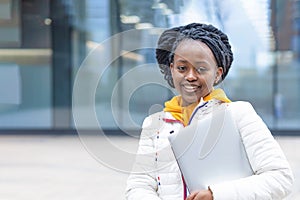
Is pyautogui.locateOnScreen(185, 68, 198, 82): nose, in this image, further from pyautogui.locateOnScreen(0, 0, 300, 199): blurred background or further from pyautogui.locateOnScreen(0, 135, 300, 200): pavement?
pyautogui.locateOnScreen(0, 0, 300, 199): blurred background

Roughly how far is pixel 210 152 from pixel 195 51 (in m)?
0.28

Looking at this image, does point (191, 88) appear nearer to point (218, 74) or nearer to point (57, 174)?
point (218, 74)

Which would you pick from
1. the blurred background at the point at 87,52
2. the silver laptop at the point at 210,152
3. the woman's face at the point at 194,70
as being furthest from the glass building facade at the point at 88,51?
the silver laptop at the point at 210,152

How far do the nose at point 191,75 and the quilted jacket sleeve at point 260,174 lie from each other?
18 centimetres

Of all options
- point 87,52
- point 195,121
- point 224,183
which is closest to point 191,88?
point 195,121

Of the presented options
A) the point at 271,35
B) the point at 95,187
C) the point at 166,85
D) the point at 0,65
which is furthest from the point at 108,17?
the point at 166,85

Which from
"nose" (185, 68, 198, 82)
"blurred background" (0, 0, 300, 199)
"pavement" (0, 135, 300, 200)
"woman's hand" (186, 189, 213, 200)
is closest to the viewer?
"woman's hand" (186, 189, 213, 200)

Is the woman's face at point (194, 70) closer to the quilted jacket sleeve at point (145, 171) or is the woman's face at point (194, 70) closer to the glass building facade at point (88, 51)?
the quilted jacket sleeve at point (145, 171)

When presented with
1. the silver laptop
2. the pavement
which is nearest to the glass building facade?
the pavement

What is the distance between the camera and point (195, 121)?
1.32 m

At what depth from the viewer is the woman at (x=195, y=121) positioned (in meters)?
1.27

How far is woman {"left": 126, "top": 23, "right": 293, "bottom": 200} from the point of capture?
A: 1.27 m

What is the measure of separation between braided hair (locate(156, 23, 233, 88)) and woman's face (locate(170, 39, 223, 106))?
0.02 m

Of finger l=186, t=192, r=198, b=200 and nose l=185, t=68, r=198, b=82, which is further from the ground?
nose l=185, t=68, r=198, b=82
